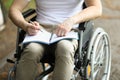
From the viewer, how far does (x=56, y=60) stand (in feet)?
5.41

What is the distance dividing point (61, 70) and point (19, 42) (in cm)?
39

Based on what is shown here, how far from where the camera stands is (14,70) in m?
1.74

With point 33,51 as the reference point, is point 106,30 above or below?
above

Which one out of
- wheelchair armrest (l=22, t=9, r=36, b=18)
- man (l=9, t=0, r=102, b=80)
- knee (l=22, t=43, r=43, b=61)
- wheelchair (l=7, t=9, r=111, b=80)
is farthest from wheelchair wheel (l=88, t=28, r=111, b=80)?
wheelchair armrest (l=22, t=9, r=36, b=18)

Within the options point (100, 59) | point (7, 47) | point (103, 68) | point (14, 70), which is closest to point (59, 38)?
point (14, 70)

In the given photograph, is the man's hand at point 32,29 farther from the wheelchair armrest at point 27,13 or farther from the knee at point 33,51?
the wheelchair armrest at point 27,13

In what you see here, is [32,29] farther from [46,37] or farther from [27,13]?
[27,13]

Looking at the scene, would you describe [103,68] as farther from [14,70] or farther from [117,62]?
[14,70]

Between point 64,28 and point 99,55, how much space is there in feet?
1.49

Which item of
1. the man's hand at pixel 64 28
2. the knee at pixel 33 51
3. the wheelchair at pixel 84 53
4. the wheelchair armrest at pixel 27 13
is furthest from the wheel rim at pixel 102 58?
the wheelchair armrest at pixel 27 13

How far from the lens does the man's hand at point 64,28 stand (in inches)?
67.0

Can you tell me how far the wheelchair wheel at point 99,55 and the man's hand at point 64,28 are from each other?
18 centimetres

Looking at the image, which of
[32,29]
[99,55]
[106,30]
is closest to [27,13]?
[32,29]

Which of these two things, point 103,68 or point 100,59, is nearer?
point 100,59
